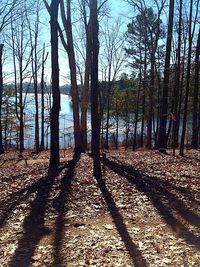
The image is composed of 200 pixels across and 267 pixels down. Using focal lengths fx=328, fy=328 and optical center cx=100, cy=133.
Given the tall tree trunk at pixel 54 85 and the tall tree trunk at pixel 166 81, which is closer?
the tall tree trunk at pixel 54 85

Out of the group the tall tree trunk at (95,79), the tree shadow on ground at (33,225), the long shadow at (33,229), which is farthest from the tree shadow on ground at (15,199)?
the tall tree trunk at (95,79)

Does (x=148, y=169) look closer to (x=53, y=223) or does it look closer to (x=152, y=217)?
(x=152, y=217)

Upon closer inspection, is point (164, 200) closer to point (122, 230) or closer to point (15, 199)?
point (122, 230)

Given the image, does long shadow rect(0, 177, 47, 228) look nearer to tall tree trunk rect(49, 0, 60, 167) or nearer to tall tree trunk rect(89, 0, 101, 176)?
tall tree trunk rect(89, 0, 101, 176)

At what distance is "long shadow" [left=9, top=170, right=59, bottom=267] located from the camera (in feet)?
14.5

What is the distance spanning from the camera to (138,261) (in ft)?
14.1

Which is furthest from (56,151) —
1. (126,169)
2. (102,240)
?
Result: (102,240)

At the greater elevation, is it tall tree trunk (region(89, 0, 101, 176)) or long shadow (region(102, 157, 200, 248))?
tall tree trunk (region(89, 0, 101, 176))

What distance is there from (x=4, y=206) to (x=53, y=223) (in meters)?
1.42

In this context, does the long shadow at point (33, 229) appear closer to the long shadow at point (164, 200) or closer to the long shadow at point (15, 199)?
the long shadow at point (15, 199)

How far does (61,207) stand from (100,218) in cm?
93

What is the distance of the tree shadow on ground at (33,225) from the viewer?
4445 millimetres

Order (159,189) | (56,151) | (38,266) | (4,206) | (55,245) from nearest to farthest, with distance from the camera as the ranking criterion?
1. (38,266)
2. (55,245)
3. (4,206)
4. (159,189)
5. (56,151)

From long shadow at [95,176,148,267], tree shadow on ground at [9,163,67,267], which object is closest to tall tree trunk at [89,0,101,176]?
long shadow at [95,176,148,267]
